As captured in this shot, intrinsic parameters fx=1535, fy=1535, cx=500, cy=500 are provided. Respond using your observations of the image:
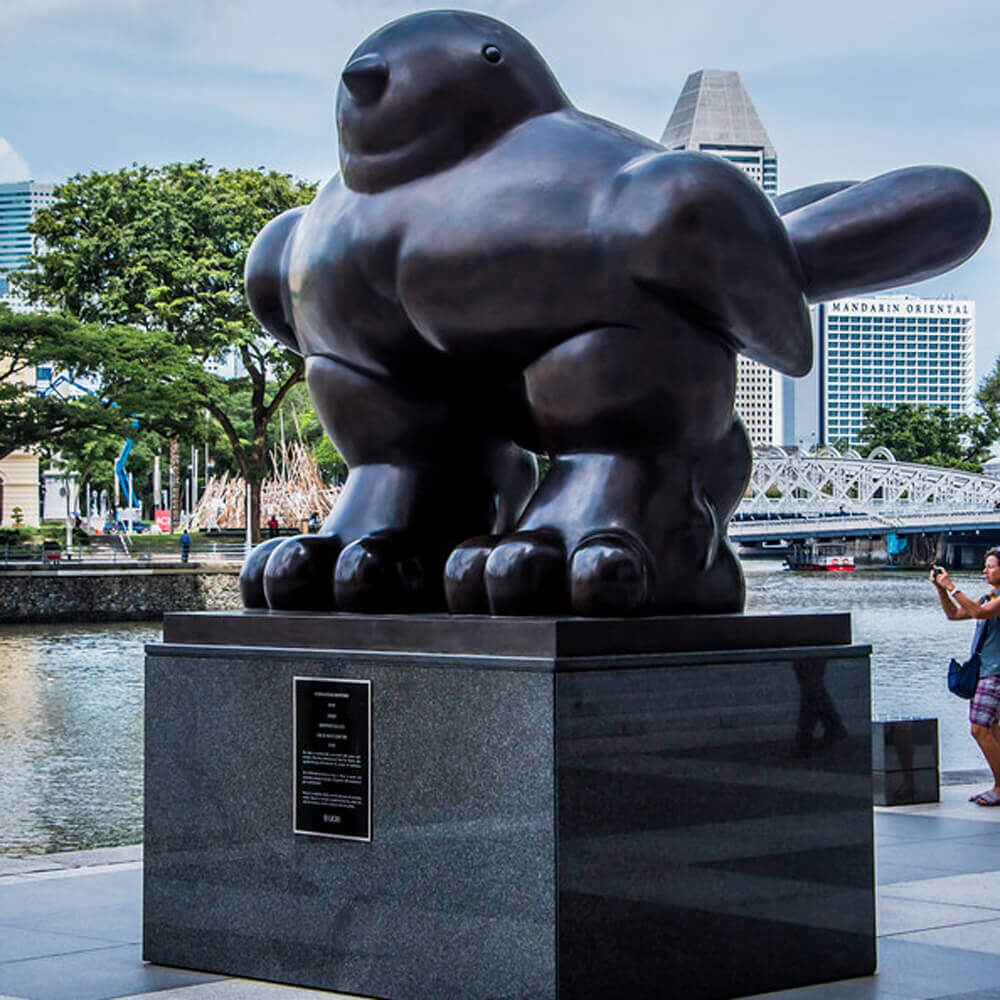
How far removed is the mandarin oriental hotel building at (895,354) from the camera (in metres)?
168

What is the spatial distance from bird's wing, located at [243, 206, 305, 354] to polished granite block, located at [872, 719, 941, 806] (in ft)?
14.3

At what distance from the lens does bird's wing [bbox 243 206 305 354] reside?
180 inches

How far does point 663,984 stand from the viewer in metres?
3.56

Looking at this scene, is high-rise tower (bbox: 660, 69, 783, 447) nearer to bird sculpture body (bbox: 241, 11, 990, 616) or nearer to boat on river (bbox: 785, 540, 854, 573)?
boat on river (bbox: 785, 540, 854, 573)

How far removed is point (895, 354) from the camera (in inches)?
6737

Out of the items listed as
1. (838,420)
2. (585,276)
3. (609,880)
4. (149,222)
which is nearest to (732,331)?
(585,276)

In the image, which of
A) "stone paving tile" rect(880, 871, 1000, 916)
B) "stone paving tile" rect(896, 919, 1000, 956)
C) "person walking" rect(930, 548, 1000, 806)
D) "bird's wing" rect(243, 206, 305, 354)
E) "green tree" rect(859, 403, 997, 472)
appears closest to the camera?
"stone paving tile" rect(896, 919, 1000, 956)

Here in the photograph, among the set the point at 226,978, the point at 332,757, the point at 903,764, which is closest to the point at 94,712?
the point at 903,764

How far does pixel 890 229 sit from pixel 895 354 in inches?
6821

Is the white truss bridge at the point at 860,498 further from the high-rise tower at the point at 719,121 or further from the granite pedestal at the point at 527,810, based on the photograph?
the granite pedestal at the point at 527,810

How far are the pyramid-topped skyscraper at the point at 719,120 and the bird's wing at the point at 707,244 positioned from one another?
93454mm

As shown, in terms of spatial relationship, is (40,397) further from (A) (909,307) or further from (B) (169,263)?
(A) (909,307)

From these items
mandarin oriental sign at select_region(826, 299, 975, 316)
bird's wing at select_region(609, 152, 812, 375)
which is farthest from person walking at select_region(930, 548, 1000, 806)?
mandarin oriental sign at select_region(826, 299, 975, 316)

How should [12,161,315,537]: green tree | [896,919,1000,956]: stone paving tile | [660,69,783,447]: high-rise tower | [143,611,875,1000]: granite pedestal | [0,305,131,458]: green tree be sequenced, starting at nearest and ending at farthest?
[143,611,875,1000]: granite pedestal → [896,919,1000,956]: stone paving tile → [0,305,131,458]: green tree → [12,161,315,537]: green tree → [660,69,783,447]: high-rise tower
